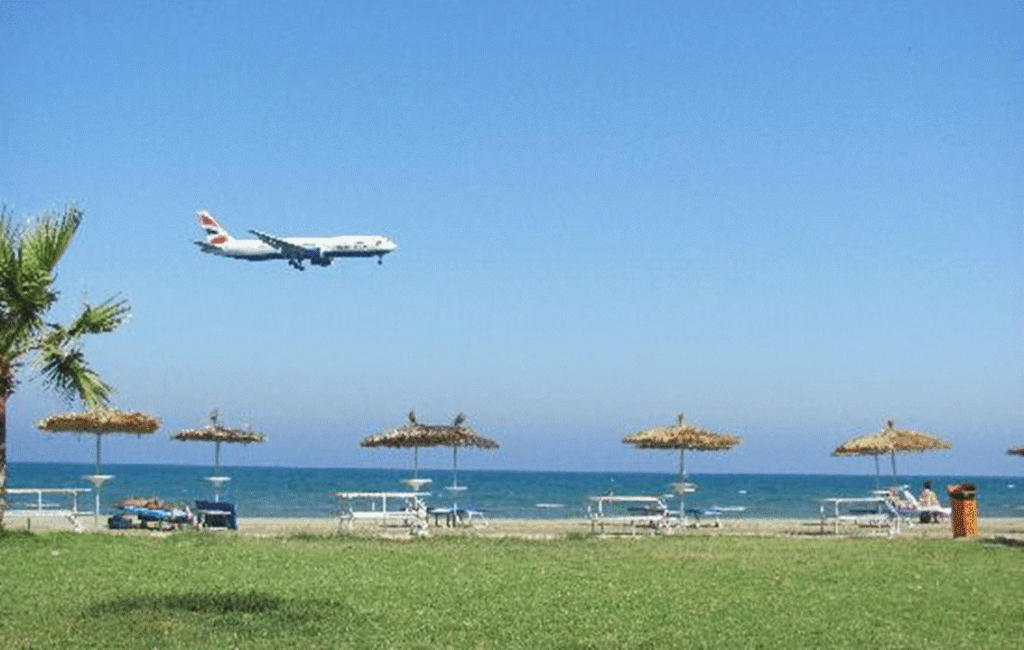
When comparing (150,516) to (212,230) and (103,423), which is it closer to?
(103,423)

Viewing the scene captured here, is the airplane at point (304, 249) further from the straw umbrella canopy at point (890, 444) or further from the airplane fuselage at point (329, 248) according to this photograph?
the straw umbrella canopy at point (890, 444)

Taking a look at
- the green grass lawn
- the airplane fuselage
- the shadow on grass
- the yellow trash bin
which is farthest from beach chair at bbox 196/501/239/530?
the airplane fuselage

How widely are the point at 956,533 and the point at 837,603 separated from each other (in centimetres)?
1115

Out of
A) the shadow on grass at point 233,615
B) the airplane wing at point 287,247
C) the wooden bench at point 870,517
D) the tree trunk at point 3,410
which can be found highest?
the airplane wing at point 287,247

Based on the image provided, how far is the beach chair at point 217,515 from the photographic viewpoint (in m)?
25.1

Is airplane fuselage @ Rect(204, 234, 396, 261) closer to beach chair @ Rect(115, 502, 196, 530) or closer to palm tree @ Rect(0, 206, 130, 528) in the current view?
beach chair @ Rect(115, 502, 196, 530)

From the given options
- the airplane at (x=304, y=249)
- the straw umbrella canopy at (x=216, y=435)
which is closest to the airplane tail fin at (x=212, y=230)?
the airplane at (x=304, y=249)

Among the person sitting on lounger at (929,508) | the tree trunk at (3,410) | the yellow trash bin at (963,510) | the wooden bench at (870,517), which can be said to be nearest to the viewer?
the tree trunk at (3,410)

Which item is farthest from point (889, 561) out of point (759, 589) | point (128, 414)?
point (128, 414)

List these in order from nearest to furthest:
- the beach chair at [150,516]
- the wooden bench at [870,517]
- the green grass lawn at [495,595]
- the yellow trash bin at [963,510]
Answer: the green grass lawn at [495,595] < the yellow trash bin at [963,510] < the wooden bench at [870,517] < the beach chair at [150,516]

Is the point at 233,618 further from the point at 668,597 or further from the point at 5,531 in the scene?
the point at 5,531

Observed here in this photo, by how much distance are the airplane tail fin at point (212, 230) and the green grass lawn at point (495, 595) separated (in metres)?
42.8

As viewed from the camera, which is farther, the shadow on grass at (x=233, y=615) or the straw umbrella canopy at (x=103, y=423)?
the straw umbrella canopy at (x=103, y=423)

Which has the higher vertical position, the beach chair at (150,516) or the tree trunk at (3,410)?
the tree trunk at (3,410)
